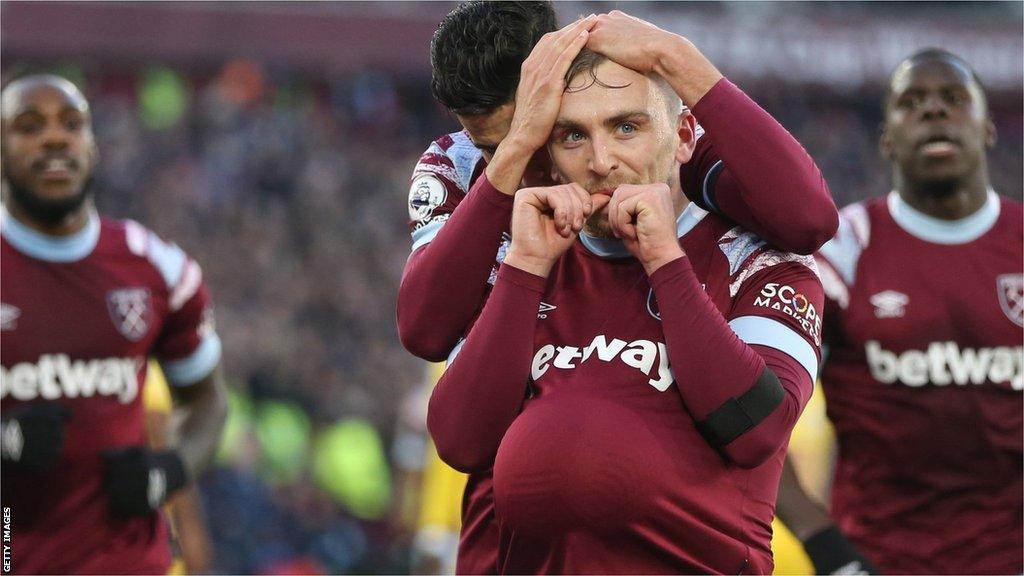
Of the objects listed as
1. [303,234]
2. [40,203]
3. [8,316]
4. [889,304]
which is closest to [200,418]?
[8,316]

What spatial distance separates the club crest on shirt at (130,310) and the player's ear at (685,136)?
249 centimetres

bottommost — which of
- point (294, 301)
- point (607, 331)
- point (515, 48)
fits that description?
point (294, 301)

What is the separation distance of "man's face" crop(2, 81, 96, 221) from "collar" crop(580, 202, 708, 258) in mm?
2434

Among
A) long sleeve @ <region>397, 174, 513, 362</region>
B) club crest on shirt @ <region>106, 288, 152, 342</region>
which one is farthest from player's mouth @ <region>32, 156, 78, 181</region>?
long sleeve @ <region>397, 174, 513, 362</region>

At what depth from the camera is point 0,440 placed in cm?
412

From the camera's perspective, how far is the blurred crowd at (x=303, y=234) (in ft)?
35.9

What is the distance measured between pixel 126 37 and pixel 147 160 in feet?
5.41

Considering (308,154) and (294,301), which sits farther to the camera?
(308,154)

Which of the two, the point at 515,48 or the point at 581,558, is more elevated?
the point at 515,48

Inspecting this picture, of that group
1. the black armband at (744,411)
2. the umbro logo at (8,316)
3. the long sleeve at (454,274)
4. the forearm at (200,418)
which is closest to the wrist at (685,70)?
the long sleeve at (454,274)

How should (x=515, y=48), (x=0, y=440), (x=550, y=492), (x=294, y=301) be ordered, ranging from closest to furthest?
(x=550, y=492)
(x=515, y=48)
(x=0, y=440)
(x=294, y=301)

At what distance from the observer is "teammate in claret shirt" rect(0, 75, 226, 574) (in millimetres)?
4211

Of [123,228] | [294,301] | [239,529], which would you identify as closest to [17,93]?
[123,228]

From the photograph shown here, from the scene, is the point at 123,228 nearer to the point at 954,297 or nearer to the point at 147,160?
the point at 954,297
